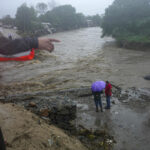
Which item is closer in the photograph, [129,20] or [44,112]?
[44,112]

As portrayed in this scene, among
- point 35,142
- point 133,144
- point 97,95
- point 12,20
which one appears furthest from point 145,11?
point 12,20

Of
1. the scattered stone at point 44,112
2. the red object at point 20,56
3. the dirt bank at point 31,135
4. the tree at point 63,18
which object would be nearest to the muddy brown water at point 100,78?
the scattered stone at point 44,112

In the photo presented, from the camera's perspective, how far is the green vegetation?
961 inches

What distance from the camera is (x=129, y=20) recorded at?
26.7 meters

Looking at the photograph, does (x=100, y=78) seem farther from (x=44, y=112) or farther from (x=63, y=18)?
(x=63, y=18)

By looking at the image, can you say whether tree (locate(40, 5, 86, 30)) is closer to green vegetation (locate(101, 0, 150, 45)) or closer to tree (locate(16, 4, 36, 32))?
tree (locate(16, 4, 36, 32))

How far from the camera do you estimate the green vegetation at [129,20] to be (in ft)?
80.1

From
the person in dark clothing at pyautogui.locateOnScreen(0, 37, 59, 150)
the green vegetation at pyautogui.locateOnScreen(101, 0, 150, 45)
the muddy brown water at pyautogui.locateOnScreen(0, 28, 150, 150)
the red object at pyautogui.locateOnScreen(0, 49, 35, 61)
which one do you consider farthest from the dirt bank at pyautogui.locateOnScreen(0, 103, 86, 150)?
the green vegetation at pyautogui.locateOnScreen(101, 0, 150, 45)

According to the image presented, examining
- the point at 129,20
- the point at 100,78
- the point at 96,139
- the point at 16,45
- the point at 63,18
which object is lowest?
the point at 100,78

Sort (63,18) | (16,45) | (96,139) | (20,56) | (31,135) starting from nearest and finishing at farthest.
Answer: (16,45), (20,56), (31,135), (96,139), (63,18)

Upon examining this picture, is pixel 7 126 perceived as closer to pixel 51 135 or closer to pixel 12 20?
pixel 51 135

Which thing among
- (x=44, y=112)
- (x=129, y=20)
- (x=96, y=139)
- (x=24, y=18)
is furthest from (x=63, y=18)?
(x=96, y=139)

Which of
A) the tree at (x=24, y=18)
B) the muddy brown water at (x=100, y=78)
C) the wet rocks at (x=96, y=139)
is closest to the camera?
the wet rocks at (x=96, y=139)

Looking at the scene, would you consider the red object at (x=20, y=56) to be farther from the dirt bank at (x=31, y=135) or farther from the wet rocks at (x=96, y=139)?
the wet rocks at (x=96, y=139)
